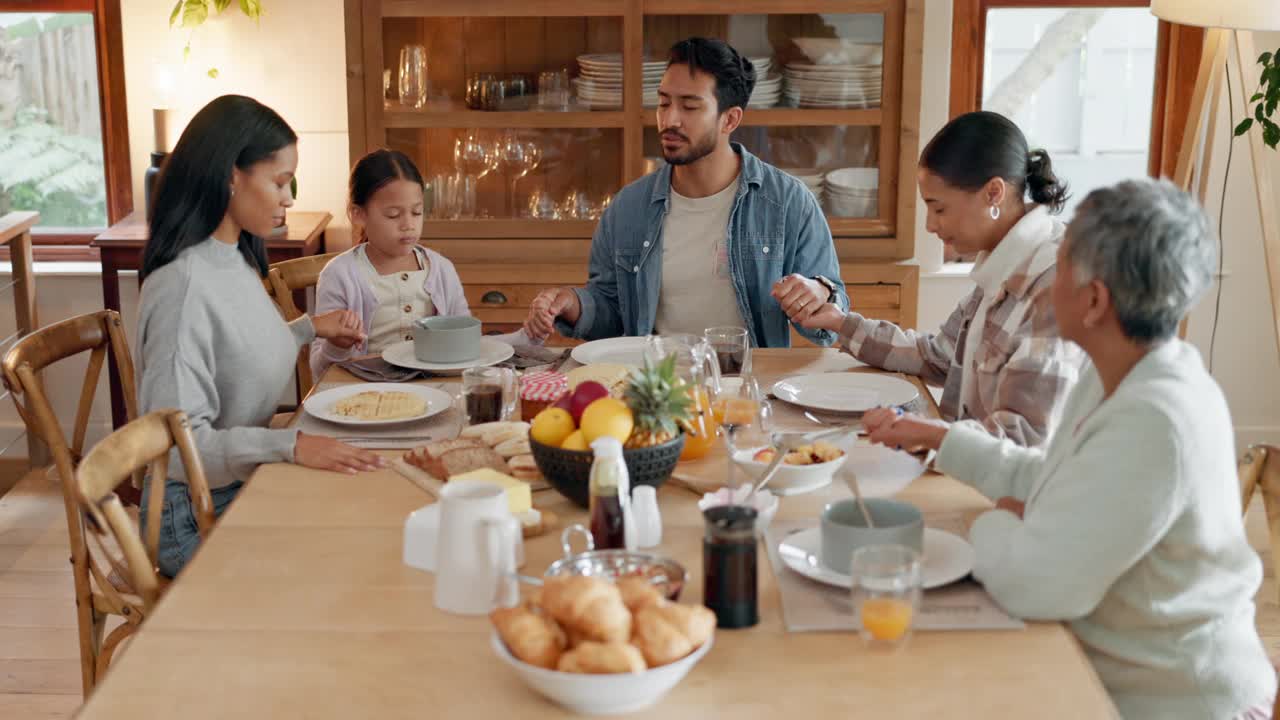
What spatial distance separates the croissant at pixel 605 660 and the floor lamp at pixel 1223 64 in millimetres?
2495

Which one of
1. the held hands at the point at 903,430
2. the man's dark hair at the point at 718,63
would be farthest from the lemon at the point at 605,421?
the man's dark hair at the point at 718,63

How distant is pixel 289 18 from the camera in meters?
4.16

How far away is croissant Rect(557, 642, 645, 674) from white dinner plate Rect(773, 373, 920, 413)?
1.03 meters

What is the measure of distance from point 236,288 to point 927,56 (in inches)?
99.2

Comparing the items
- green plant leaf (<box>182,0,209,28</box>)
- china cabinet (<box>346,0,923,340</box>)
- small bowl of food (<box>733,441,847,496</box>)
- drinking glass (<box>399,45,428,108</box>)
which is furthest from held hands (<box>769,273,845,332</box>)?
green plant leaf (<box>182,0,209,28</box>)

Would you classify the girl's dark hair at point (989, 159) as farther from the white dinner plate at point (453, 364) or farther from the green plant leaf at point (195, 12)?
the green plant leaf at point (195, 12)

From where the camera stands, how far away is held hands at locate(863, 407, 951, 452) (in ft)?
6.10

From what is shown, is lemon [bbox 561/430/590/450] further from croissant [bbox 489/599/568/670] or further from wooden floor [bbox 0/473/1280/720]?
wooden floor [bbox 0/473/1280/720]

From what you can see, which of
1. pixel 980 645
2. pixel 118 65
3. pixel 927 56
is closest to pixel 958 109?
pixel 927 56

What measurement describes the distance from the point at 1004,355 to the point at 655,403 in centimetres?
64

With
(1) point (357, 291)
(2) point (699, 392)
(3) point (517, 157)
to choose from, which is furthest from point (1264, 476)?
(3) point (517, 157)

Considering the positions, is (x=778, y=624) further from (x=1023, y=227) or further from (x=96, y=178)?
(x=96, y=178)

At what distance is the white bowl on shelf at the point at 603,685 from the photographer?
4.10 feet

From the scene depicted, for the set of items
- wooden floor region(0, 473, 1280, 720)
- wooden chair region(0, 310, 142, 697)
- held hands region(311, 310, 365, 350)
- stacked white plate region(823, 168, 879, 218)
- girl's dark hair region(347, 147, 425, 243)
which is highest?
Result: girl's dark hair region(347, 147, 425, 243)
